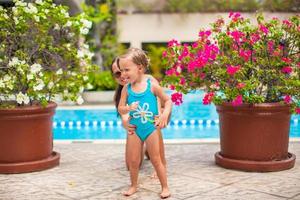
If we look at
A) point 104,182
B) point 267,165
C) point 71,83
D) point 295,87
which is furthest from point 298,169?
point 71,83

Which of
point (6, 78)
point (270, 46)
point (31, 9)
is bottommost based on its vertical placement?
point (6, 78)

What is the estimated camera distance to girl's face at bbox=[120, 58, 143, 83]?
180 inches

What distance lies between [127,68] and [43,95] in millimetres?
2087

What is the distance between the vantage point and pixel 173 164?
6.38 meters

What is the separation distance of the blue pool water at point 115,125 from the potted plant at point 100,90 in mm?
1642

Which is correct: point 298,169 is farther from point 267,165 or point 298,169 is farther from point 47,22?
point 47,22

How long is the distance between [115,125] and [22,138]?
6607 mm

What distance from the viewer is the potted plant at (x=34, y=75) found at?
5.95 metres

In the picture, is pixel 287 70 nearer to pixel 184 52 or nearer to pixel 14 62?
pixel 184 52

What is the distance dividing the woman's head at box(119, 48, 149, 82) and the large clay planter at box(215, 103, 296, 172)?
68.0 inches

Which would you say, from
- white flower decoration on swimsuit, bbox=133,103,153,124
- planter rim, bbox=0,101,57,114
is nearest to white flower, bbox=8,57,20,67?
planter rim, bbox=0,101,57,114

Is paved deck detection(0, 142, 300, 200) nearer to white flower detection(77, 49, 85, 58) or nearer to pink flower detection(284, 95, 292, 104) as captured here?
pink flower detection(284, 95, 292, 104)

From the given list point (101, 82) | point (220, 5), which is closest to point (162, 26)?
point (220, 5)

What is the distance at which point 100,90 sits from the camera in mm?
16203
